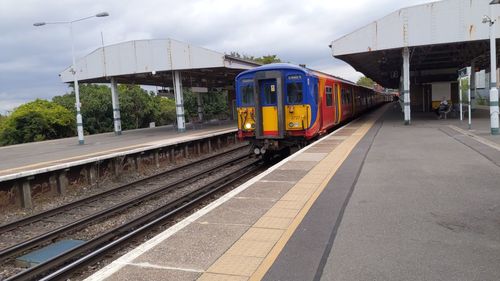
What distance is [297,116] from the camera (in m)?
14.0

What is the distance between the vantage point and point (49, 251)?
7371 millimetres

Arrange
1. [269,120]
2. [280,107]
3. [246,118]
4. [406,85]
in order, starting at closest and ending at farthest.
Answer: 1. [280,107]
2. [269,120]
3. [246,118]
4. [406,85]

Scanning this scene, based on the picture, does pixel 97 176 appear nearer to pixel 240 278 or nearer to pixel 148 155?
pixel 148 155

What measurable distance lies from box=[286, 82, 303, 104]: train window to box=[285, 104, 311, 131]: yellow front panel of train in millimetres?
177

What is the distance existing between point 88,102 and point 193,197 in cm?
3416

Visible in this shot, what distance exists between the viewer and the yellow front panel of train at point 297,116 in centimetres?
1384

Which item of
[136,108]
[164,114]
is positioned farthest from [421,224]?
[164,114]

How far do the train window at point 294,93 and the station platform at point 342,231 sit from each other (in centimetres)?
441

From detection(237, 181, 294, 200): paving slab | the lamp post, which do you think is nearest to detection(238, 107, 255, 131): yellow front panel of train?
detection(237, 181, 294, 200): paving slab

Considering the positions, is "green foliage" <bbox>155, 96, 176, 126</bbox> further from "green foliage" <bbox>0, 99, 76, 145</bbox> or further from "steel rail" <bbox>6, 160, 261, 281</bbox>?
"steel rail" <bbox>6, 160, 261, 281</bbox>

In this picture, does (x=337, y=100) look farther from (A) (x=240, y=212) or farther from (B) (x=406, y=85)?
(A) (x=240, y=212)

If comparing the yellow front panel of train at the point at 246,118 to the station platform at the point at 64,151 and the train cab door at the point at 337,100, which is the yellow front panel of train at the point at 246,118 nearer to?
the station platform at the point at 64,151

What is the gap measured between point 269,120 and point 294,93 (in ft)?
3.92

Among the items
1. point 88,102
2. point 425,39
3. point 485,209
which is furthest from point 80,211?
point 88,102
